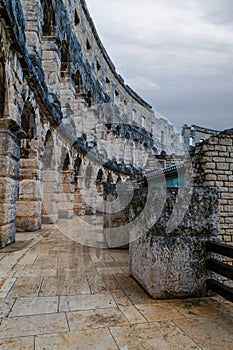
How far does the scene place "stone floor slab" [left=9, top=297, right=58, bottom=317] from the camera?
266 centimetres

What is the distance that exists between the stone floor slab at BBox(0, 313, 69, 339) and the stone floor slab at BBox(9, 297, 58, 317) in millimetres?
91

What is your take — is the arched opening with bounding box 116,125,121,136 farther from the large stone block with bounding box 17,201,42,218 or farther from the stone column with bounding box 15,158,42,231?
the large stone block with bounding box 17,201,42,218

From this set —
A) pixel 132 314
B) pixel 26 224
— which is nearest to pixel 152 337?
pixel 132 314

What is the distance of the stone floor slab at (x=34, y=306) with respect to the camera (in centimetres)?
266

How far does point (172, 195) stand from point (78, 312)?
1363mm

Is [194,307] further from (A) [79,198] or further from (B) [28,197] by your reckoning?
(A) [79,198]

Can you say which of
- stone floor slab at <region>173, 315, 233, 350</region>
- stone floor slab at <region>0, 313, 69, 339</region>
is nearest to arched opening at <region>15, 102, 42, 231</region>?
stone floor slab at <region>0, 313, 69, 339</region>

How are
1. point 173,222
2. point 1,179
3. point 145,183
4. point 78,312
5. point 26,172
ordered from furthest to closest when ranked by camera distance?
point 26,172 < point 145,183 < point 1,179 < point 173,222 < point 78,312

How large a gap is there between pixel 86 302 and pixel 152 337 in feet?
2.86

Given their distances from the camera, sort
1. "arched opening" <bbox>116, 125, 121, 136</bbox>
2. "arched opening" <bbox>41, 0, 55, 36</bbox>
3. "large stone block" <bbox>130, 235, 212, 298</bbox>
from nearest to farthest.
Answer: "large stone block" <bbox>130, 235, 212, 298</bbox> < "arched opening" <bbox>41, 0, 55, 36</bbox> < "arched opening" <bbox>116, 125, 121, 136</bbox>

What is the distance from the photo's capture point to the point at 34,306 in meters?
2.80

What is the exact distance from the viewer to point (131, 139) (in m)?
27.4

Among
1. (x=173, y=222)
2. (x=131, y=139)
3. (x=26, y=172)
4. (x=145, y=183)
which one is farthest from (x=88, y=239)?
(x=131, y=139)

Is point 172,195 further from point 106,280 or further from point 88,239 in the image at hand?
point 88,239
